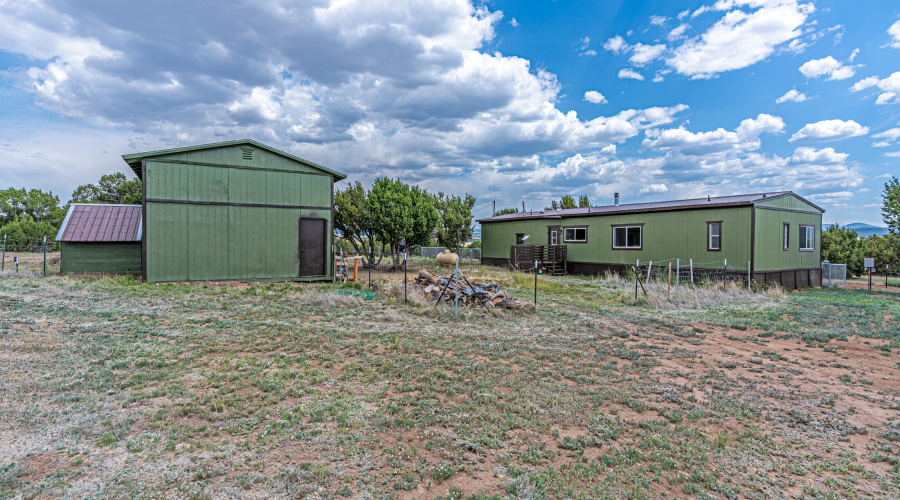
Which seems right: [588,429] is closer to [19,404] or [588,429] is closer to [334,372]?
[334,372]

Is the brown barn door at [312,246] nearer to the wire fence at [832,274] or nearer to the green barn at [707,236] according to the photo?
the green barn at [707,236]

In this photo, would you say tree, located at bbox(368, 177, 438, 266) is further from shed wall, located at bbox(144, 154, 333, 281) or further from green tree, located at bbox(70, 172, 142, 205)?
green tree, located at bbox(70, 172, 142, 205)

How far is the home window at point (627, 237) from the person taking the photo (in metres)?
19.8

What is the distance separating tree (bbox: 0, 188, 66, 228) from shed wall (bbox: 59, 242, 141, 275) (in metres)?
31.2

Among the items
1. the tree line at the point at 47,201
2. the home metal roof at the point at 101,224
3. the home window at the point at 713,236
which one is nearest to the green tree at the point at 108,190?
the tree line at the point at 47,201

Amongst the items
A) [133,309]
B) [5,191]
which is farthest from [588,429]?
[5,191]

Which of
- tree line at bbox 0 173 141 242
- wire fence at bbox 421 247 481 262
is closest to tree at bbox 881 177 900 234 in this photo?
wire fence at bbox 421 247 481 262

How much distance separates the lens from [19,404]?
4.30 meters

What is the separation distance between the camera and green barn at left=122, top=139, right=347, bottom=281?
13695 millimetres

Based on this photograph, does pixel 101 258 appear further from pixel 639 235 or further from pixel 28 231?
pixel 28 231

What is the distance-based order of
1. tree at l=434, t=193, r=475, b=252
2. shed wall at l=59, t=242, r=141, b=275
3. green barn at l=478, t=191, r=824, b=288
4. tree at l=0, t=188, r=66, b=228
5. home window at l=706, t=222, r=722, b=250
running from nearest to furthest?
1. shed wall at l=59, t=242, r=141, b=275
2. green barn at l=478, t=191, r=824, b=288
3. home window at l=706, t=222, r=722, b=250
4. tree at l=434, t=193, r=475, b=252
5. tree at l=0, t=188, r=66, b=228

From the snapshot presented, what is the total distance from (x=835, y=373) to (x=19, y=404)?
1005cm

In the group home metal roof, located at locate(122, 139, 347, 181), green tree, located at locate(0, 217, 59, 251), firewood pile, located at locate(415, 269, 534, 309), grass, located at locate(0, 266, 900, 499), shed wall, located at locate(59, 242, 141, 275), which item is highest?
home metal roof, located at locate(122, 139, 347, 181)

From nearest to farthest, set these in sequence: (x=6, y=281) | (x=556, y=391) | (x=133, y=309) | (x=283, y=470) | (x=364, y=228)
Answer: (x=283, y=470), (x=556, y=391), (x=133, y=309), (x=6, y=281), (x=364, y=228)
